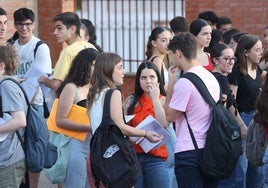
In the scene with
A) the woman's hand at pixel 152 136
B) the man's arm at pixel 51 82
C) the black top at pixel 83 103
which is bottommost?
the woman's hand at pixel 152 136

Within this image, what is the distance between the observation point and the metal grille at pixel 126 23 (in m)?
15.5

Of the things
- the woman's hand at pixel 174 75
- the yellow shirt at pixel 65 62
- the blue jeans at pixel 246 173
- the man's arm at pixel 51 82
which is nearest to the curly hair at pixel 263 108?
the woman's hand at pixel 174 75

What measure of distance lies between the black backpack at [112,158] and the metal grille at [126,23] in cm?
875

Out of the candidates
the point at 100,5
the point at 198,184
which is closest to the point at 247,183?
the point at 198,184

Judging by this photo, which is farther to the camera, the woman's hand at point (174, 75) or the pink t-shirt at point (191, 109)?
the woman's hand at point (174, 75)

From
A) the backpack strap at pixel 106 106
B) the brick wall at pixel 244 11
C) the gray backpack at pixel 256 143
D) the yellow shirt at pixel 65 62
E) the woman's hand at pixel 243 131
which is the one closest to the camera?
the gray backpack at pixel 256 143

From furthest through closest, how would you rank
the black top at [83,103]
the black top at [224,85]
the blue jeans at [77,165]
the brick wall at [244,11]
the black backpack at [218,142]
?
1. the brick wall at [244,11]
2. the black top at [224,85]
3. the black top at [83,103]
4. the blue jeans at [77,165]
5. the black backpack at [218,142]

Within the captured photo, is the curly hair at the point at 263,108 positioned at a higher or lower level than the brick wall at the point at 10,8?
lower

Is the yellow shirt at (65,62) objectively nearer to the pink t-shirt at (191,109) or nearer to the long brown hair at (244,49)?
the long brown hair at (244,49)

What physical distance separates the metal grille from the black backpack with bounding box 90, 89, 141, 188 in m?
8.75

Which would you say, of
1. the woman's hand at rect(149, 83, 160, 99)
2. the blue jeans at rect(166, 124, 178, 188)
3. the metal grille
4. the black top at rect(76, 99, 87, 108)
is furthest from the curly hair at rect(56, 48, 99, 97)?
the metal grille

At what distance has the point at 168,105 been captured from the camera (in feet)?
23.9

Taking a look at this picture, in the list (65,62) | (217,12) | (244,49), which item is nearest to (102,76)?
(65,62)

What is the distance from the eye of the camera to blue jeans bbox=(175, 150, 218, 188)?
7.06m
